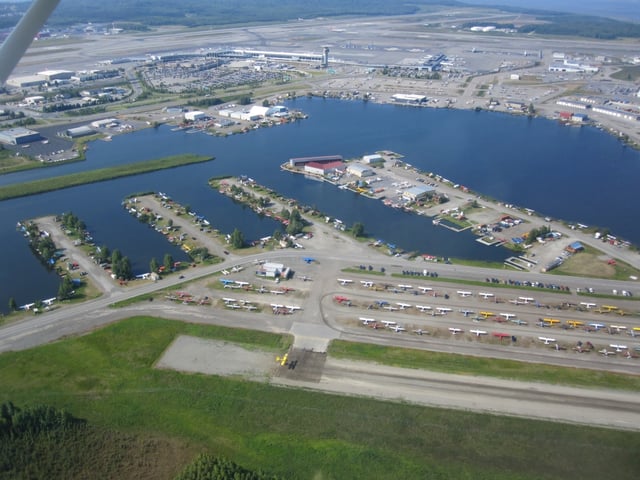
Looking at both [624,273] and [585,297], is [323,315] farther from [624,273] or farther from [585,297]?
[624,273]

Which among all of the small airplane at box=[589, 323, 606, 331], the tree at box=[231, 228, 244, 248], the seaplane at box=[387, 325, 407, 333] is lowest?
the seaplane at box=[387, 325, 407, 333]

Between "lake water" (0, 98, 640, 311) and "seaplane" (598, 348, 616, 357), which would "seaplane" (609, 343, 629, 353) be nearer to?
"seaplane" (598, 348, 616, 357)

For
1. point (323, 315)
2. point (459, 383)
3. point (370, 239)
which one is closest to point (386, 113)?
point (370, 239)

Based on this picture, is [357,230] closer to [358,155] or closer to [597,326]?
[597,326]

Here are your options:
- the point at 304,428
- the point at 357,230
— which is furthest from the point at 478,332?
the point at 357,230

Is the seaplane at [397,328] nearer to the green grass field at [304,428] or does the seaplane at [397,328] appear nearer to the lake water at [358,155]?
the green grass field at [304,428]

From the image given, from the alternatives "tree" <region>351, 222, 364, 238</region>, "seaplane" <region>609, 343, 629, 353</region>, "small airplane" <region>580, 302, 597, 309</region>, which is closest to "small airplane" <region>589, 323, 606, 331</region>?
"seaplane" <region>609, 343, 629, 353</region>
